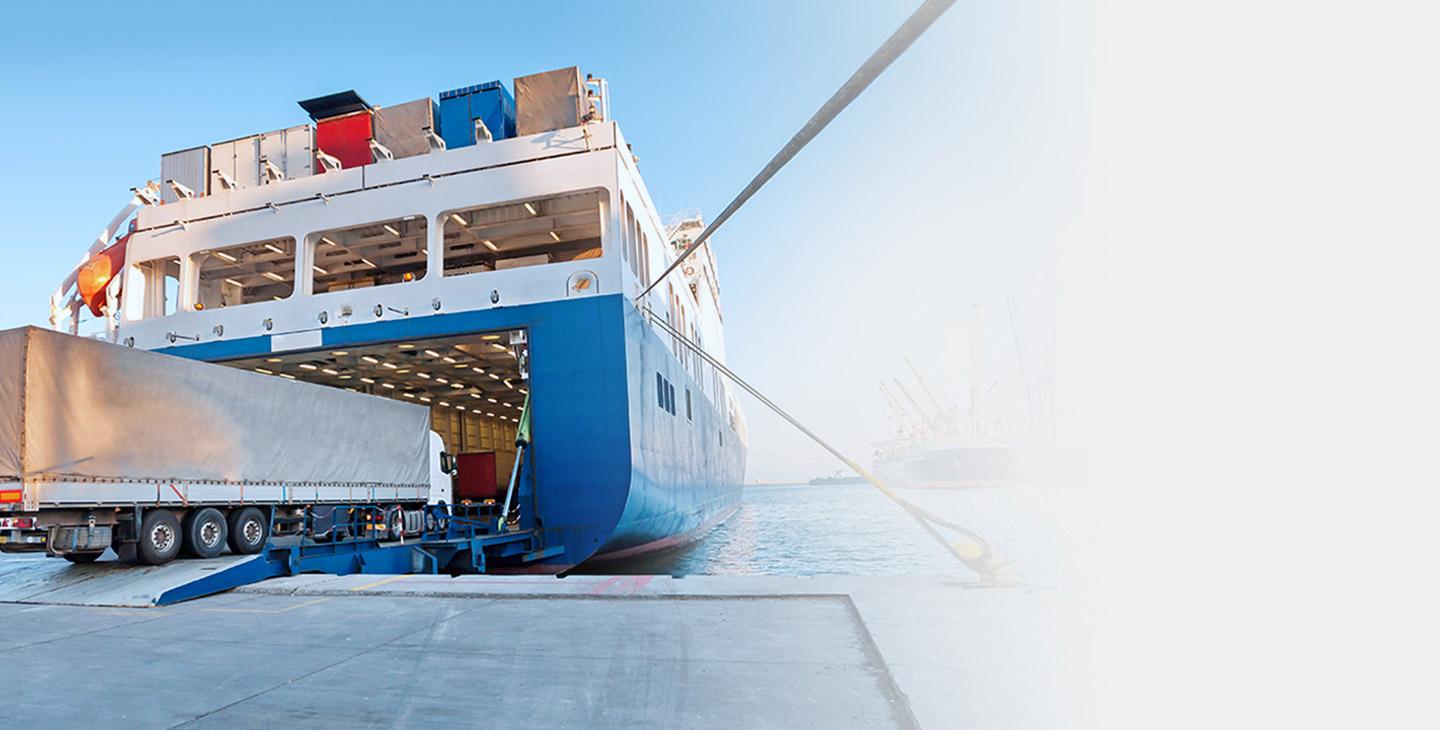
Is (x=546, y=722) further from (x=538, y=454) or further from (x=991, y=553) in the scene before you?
(x=538, y=454)

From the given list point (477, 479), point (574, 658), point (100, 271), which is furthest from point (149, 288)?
point (574, 658)

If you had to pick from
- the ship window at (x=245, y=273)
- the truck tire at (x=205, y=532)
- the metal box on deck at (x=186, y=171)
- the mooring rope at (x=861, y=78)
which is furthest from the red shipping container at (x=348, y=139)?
the mooring rope at (x=861, y=78)

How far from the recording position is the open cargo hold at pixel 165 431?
10055mm

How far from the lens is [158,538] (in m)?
11.1

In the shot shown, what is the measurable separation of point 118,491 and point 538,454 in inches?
262

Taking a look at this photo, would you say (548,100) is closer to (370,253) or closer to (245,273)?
(370,253)

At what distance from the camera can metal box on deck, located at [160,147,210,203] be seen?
19203 mm

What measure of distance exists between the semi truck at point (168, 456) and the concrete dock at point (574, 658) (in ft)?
8.65

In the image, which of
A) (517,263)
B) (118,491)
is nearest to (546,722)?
(118,491)

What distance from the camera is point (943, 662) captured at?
15.3 feet

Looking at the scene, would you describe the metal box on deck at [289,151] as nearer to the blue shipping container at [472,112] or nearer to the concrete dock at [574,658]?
the blue shipping container at [472,112]

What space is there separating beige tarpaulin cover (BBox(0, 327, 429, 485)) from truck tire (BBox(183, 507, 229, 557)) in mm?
567

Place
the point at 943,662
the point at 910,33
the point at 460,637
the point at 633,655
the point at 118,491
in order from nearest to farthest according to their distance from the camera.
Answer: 1. the point at 910,33
2. the point at 943,662
3. the point at 633,655
4. the point at 460,637
5. the point at 118,491

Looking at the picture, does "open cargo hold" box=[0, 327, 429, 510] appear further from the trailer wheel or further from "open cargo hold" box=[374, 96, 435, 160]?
"open cargo hold" box=[374, 96, 435, 160]
